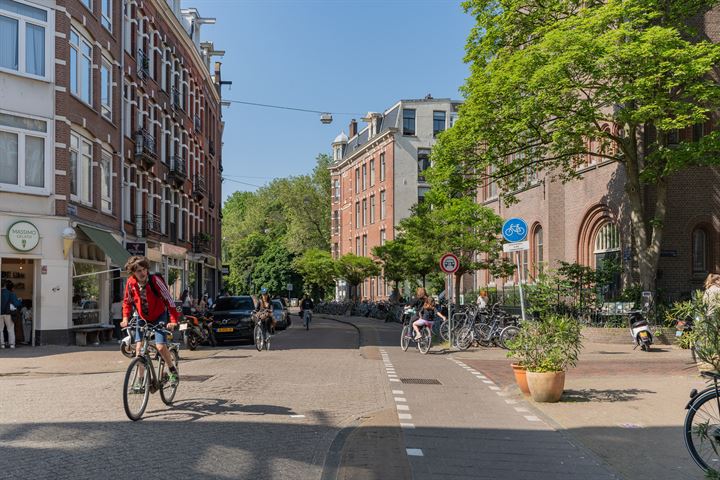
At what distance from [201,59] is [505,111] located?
93.5 feet

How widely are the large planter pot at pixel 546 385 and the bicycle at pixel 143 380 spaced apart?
16.1ft

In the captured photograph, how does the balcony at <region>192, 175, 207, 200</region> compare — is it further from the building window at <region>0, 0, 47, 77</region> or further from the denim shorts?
the denim shorts

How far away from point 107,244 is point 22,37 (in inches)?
252

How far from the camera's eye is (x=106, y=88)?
87.3 feet

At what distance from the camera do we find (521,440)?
8219 millimetres

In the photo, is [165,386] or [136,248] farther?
[136,248]

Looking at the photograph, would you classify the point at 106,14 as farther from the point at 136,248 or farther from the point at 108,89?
the point at 136,248

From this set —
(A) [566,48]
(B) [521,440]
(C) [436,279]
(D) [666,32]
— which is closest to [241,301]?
(A) [566,48]

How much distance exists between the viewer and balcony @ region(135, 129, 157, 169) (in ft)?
100

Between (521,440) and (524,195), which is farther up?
(524,195)

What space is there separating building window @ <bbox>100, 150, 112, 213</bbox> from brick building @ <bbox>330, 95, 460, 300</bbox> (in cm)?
3513

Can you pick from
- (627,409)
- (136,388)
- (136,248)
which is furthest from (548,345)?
(136,248)

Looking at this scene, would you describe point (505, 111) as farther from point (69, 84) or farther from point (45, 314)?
point (45, 314)

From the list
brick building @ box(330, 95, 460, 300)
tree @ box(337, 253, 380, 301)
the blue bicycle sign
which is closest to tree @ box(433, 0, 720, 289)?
the blue bicycle sign
